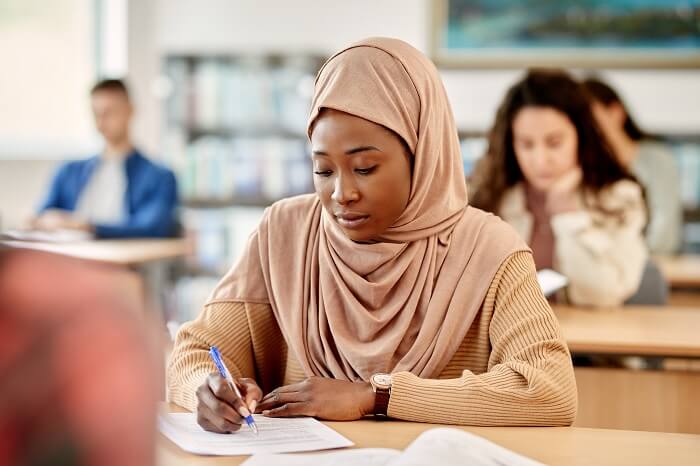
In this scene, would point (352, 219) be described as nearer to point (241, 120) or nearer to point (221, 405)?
point (221, 405)

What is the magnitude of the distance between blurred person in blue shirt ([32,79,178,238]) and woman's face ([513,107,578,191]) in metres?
2.38

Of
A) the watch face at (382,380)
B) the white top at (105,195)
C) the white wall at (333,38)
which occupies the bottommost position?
the watch face at (382,380)

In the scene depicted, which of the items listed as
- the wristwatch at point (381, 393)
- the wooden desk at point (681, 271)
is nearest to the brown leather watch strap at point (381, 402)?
the wristwatch at point (381, 393)

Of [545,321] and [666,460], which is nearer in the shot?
[666,460]

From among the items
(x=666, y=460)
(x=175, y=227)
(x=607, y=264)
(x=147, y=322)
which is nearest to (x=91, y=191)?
(x=175, y=227)

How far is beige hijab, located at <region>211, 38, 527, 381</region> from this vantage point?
1.52 m

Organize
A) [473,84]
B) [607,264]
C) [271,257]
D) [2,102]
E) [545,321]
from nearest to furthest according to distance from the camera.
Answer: [545,321] → [271,257] → [607,264] → [2,102] → [473,84]

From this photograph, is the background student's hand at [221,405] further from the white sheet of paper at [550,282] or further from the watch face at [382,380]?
the white sheet of paper at [550,282]

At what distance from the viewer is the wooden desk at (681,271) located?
3.89 m

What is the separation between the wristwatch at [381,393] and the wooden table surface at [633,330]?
0.99 m

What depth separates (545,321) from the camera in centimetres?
152

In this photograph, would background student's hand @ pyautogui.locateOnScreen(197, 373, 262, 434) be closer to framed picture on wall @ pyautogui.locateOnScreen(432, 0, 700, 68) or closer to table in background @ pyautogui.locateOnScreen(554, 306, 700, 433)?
table in background @ pyautogui.locateOnScreen(554, 306, 700, 433)

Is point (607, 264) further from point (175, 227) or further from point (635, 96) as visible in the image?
point (635, 96)

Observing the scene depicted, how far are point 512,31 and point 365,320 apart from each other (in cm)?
479
